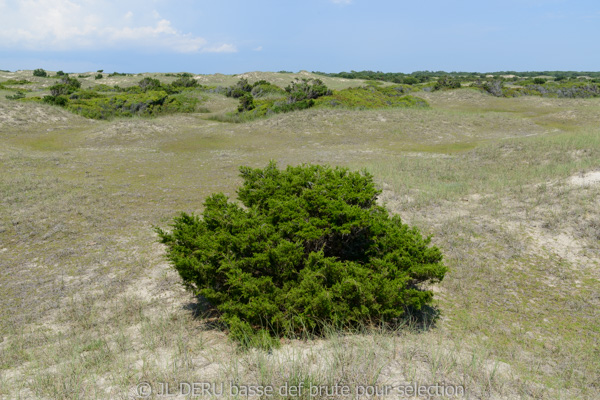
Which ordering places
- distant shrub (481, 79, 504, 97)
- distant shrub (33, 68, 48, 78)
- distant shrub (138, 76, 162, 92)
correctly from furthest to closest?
distant shrub (33, 68, 48, 78), distant shrub (481, 79, 504, 97), distant shrub (138, 76, 162, 92)

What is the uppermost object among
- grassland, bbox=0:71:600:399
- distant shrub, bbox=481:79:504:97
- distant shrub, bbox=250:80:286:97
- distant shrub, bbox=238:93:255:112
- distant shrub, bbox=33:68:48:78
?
distant shrub, bbox=33:68:48:78

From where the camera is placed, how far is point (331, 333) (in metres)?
3.92

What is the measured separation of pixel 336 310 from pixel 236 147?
17294 millimetres

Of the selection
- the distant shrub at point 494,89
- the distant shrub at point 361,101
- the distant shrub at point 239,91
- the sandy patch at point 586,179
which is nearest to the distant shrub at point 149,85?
the distant shrub at point 239,91

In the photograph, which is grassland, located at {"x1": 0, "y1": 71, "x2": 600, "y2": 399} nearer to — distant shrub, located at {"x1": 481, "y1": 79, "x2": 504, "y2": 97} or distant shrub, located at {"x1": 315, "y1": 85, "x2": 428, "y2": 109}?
distant shrub, located at {"x1": 315, "y1": 85, "x2": 428, "y2": 109}

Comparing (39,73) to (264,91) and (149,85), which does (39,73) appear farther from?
(264,91)

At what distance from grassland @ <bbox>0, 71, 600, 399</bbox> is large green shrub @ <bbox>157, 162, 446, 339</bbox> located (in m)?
0.34

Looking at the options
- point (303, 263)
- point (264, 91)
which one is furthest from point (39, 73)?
point (303, 263)

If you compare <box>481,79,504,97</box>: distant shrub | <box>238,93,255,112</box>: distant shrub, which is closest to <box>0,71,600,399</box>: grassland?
<box>238,93,255,112</box>: distant shrub

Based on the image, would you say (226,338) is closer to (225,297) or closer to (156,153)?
(225,297)

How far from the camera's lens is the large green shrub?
13.4 ft

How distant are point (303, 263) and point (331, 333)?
1.03 metres

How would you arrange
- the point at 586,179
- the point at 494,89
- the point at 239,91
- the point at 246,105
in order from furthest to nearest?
1. the point at 494,89
2. the point at 239,91
3. the point at 246,105
4. the point at 586,179

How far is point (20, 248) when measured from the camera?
7309mm
